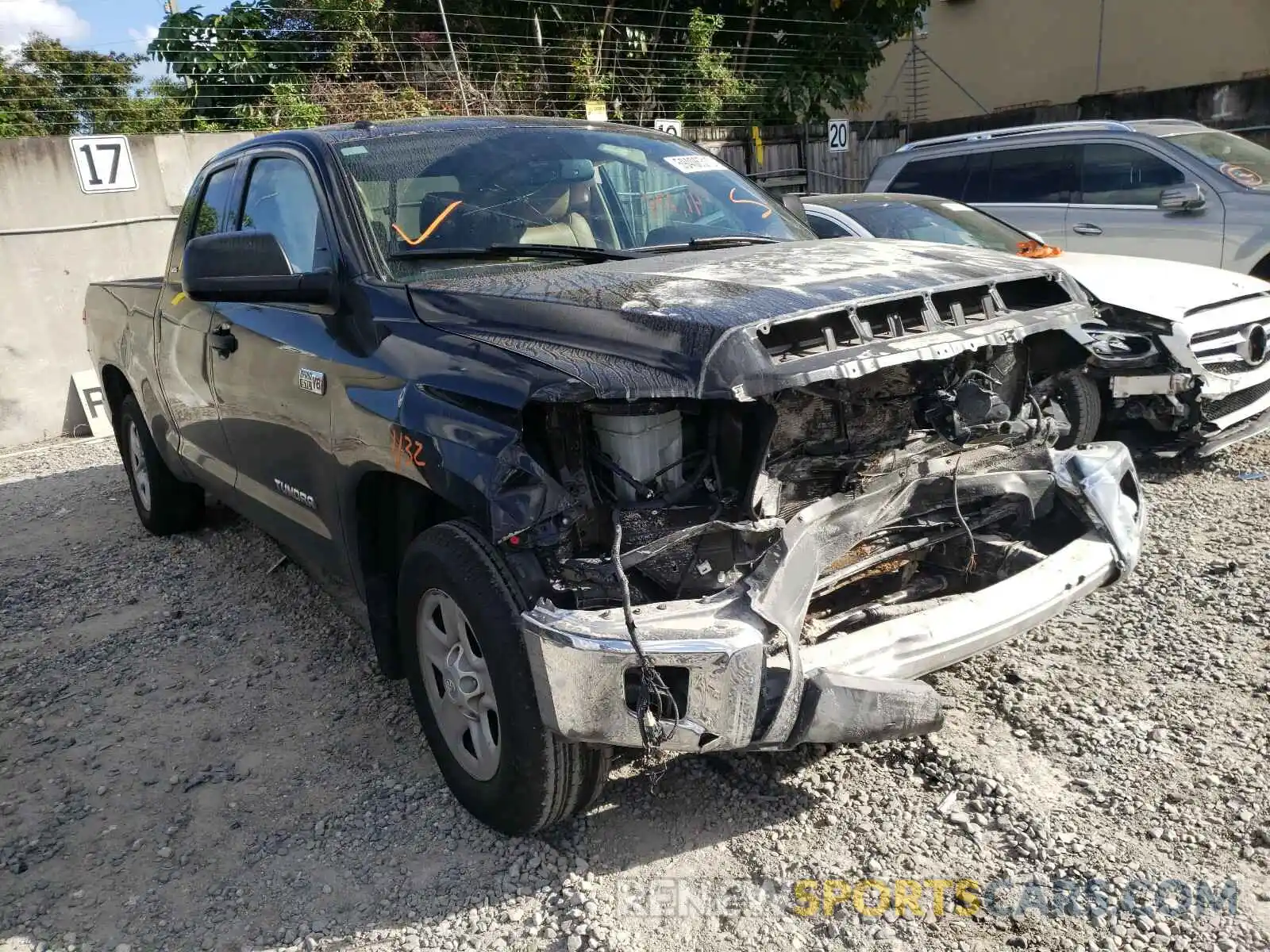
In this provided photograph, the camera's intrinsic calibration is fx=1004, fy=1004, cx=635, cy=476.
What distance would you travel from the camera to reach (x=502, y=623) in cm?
245

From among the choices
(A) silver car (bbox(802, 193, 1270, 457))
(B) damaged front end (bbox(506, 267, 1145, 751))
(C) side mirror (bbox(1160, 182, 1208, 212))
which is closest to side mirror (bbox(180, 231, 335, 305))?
(B) damaged front end (bbox(506, 267, 1145, 751))

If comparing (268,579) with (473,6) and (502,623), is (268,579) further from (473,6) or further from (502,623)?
(473,6)

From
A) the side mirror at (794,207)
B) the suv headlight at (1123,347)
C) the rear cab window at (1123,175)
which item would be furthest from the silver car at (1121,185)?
the side mirror at (794,207)

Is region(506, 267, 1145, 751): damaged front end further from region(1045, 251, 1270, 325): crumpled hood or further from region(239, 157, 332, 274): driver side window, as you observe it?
region(1045, 251, 1270, 325): crumpled hood

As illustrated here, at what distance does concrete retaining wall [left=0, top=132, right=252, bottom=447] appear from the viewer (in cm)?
885

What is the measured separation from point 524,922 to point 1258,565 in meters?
3.36

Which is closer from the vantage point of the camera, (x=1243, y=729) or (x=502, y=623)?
(x=502, y=623)

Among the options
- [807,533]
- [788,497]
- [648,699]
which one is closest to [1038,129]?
[788,497]

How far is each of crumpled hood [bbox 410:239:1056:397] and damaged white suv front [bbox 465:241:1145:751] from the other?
0.4 inches

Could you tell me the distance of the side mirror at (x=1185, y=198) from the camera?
25.3 feet

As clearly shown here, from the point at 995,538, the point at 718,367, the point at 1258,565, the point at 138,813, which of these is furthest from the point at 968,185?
the point at 138,813

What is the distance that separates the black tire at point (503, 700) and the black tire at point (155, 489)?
10.4 feet

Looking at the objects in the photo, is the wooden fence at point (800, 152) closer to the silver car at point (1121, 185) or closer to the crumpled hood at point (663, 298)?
the silver car at point (1121, 185)

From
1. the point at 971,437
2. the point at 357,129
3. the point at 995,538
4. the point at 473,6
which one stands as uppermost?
the point at 473,6
